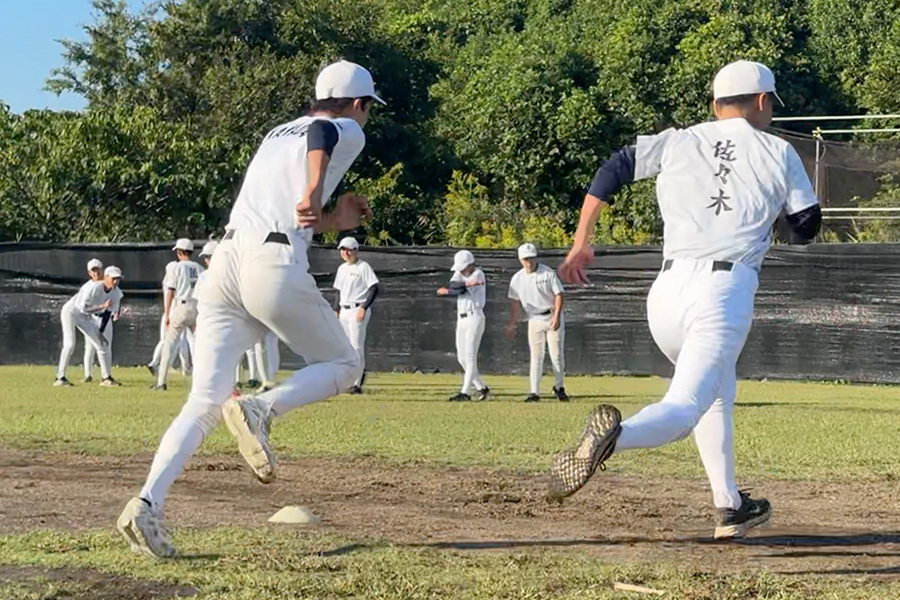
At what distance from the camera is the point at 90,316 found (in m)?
22.0

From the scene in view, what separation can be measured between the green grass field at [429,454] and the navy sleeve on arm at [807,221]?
159 cm

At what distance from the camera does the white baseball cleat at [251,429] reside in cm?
620

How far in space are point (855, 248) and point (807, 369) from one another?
7.28 feet

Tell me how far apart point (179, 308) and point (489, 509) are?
12969 mm

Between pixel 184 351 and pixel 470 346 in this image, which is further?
pixel 184 351

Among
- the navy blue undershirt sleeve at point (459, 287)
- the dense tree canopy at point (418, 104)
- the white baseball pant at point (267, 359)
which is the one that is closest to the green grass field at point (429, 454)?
the white baseball pant at point (267, 359)

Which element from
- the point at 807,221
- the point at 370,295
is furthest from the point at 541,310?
the point at 807,221

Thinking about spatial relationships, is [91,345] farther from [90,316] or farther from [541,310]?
[541,310]

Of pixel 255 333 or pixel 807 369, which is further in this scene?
pixel 807 369

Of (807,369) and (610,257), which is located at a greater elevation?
(610,257)

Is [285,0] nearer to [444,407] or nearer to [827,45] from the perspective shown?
[827,45]

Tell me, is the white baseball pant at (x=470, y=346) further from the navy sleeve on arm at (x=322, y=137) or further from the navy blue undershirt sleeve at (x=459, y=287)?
the navy sleeve on arm at (x=322, y=137)

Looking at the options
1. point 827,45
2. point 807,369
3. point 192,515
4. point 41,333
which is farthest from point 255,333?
point 827,45

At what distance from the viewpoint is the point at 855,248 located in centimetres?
2366
